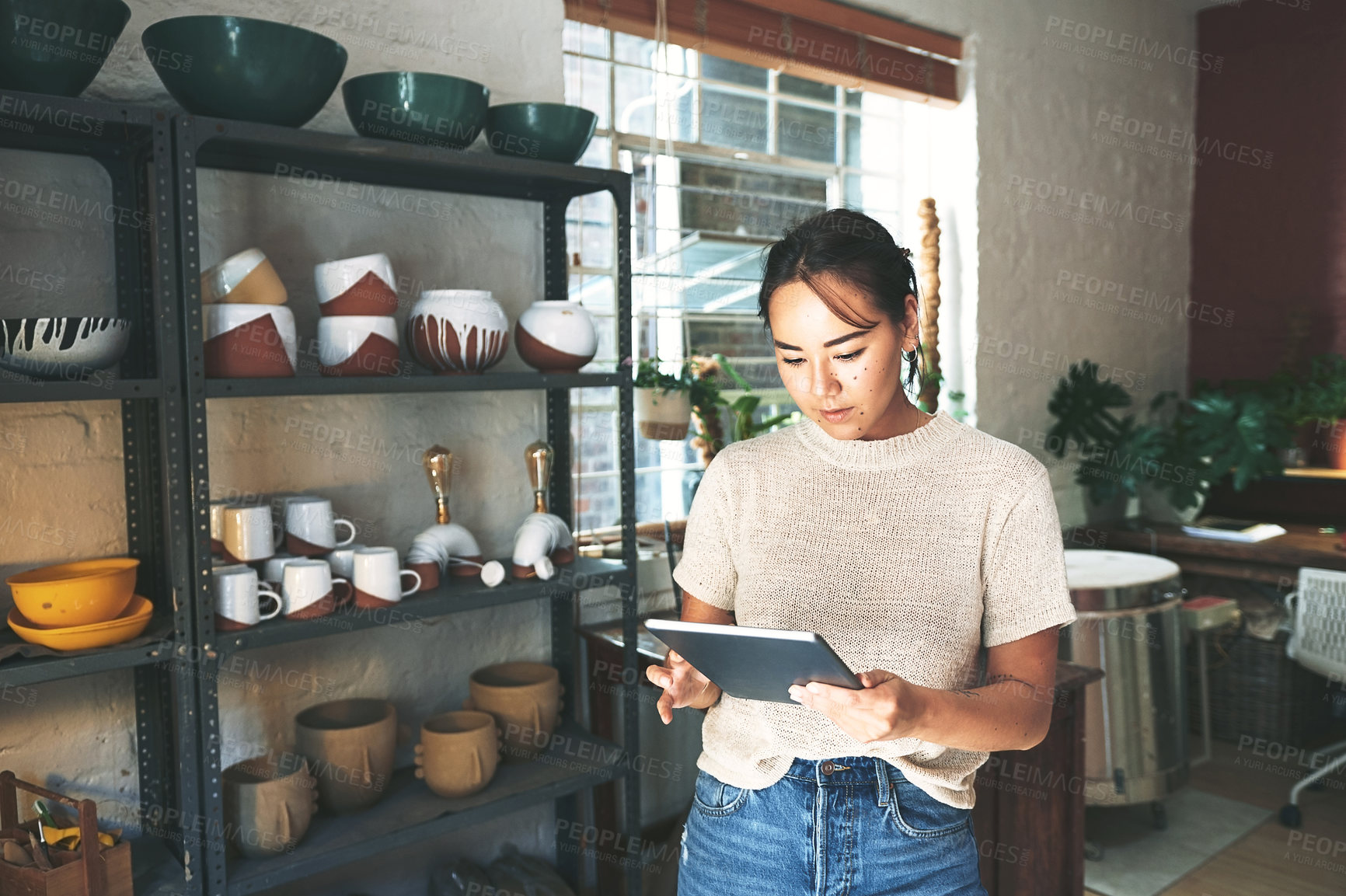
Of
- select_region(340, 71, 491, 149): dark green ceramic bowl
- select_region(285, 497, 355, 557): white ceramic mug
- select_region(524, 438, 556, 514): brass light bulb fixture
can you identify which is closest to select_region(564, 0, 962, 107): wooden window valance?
select_region(340, 71, 491, 149): dark green ceramic bowl

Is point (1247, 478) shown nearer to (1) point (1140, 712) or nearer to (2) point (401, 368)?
(1) point (1140, 712)

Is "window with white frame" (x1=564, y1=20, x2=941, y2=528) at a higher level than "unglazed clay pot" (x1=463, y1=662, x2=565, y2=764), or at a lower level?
higher

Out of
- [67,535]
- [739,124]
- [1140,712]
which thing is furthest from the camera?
[739,124]

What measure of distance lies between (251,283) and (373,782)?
3.11ft

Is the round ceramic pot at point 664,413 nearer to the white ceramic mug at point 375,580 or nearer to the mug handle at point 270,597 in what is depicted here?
the white ceramic mug at point 375,580

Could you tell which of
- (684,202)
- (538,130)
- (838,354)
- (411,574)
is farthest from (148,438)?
(684,202)

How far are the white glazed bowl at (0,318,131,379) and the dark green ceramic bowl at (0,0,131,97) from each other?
34 centimetres

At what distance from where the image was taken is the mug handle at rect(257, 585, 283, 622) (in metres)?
1.75

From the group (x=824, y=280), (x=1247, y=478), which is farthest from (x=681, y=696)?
(x=1247, y=478)

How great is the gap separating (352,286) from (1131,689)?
7.95ft

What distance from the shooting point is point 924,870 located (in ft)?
3.98

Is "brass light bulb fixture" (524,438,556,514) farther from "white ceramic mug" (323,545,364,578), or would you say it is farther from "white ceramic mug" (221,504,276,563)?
"white ceramic mug" (221,504,276,563)

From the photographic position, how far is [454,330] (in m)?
1.94

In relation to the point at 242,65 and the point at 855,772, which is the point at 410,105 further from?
the point at 855,772
